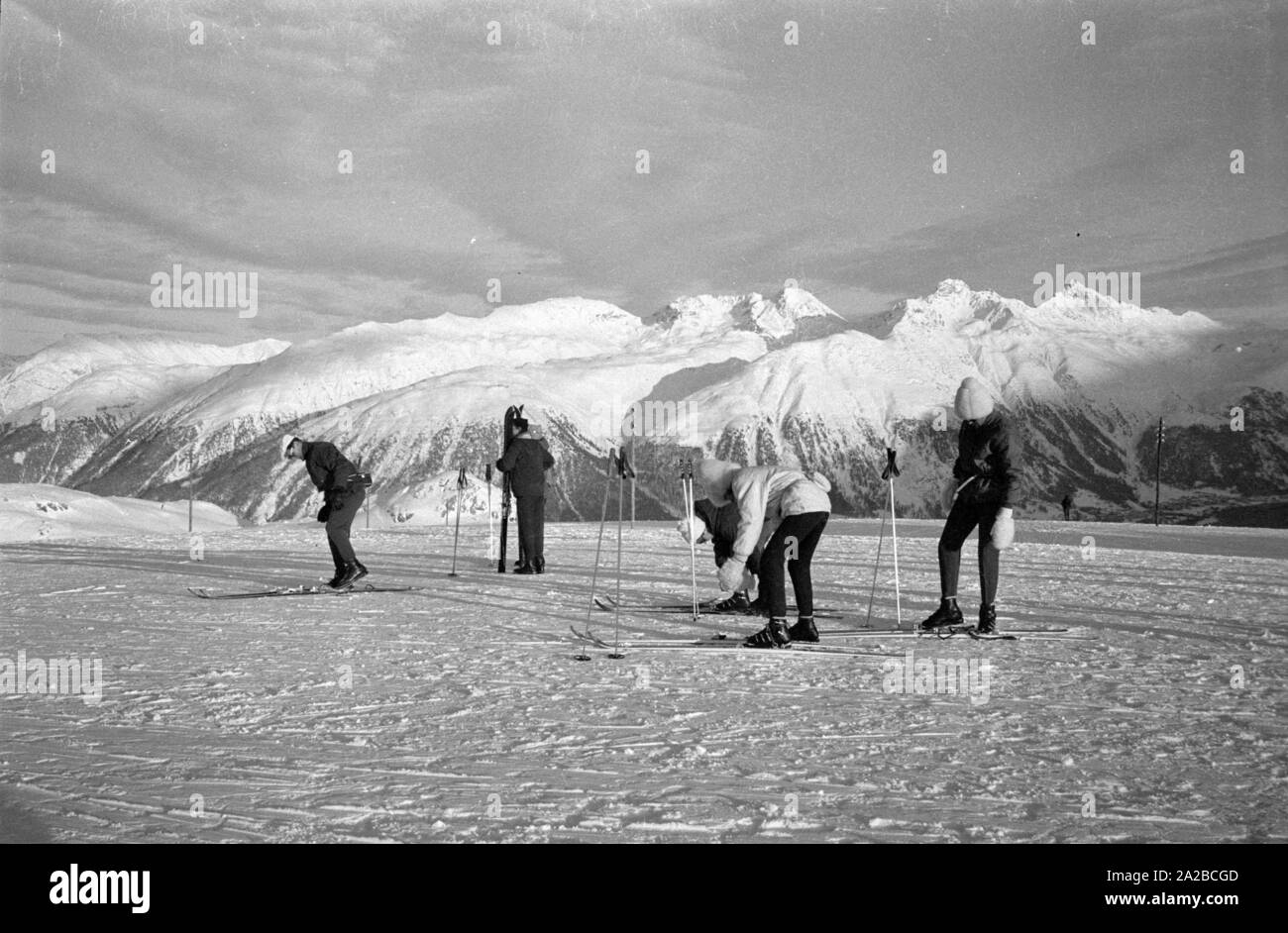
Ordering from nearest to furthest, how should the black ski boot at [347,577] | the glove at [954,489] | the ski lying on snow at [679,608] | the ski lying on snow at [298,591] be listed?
the glove at [954,489]
the ski lying on snow at [679,608]
the ski lying on snow at [298,591]
the black ski boot at [347,577]

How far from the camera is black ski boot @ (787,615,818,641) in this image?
9120 millimetres

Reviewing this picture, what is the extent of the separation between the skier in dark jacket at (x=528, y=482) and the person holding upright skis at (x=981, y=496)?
20.4ft

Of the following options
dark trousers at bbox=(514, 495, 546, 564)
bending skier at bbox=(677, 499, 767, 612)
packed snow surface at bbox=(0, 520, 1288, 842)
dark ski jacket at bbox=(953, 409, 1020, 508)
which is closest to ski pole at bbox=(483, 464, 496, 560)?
dark trousers at bbox=(514, 495, 546, 564)

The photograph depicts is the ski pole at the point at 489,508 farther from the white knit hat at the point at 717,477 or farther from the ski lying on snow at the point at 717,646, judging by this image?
the white knit hat at the point at 717,477

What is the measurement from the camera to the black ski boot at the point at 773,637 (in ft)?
29.2

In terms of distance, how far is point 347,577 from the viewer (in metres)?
13.3

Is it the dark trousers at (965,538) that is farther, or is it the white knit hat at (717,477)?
the dark trousers at (965,538)

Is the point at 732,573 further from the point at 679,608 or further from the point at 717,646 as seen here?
the point at 679,608

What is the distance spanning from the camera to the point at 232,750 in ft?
18.1

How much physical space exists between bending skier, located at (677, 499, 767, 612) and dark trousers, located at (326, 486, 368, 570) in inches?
160

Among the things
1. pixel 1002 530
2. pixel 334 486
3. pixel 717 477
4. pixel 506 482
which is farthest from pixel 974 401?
pixel 506 482

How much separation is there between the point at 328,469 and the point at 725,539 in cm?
511

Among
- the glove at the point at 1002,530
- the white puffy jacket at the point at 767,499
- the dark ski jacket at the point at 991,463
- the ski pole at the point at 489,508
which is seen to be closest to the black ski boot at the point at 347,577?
the ski pole at the point at 489,508

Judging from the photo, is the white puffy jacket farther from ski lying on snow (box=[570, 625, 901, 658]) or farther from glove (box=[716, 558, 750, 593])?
ski lying on snow (box=[570, 625, 901, 658])
